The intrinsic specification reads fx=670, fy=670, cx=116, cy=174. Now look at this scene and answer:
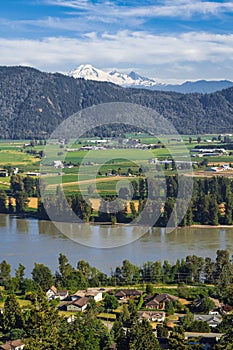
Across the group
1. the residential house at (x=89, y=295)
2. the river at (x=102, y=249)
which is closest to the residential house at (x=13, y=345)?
the residential house at (x=89, y=295)

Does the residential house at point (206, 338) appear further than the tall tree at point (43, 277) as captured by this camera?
No

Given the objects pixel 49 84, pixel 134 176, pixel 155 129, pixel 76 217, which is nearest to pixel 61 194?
pixel 76 217

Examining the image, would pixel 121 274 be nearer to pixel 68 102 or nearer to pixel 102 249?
pixel 102 249

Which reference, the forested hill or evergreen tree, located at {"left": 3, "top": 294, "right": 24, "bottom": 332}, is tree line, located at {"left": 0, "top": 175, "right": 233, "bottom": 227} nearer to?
evergreen tree, located at {"left": 3, "top": 294, "right": 24, "bottom": 332}

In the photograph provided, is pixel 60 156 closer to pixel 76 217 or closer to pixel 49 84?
pixel 76 217

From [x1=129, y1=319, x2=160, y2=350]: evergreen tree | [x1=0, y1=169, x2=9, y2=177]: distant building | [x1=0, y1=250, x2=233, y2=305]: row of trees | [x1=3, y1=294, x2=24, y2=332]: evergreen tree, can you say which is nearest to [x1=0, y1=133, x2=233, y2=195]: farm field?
[x1=0, y1=169, x2=9, y2=177]: distant building

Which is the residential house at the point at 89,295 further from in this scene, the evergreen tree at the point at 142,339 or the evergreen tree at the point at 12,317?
the evergreen tree at the point at 142,339
